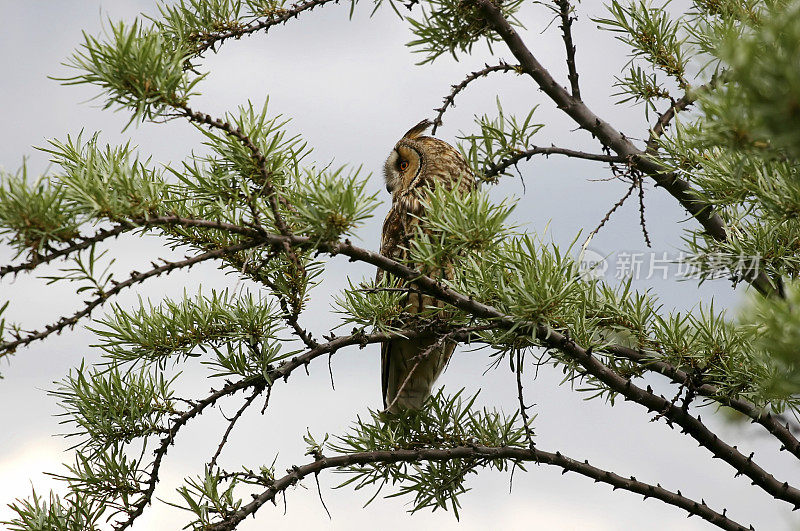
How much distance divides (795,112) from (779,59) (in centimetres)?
5

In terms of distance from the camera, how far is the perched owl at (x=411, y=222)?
2203 millimetres

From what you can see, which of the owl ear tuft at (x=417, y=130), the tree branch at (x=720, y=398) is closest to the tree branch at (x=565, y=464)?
the tree branch at (x=720, y=398)

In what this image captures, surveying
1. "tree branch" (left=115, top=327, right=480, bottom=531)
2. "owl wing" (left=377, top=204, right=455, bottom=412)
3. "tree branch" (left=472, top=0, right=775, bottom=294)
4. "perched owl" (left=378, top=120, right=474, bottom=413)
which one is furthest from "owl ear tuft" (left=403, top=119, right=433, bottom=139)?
"tree branch" (left=115, top=327, right=480, bottom=531)

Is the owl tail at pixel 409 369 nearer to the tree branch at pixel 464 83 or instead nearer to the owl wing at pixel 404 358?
the owl wing at pixel 404 358

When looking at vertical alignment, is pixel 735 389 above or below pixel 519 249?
below

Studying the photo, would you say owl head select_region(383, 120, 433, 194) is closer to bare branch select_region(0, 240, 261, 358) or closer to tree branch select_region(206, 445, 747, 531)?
tree branch select_region(206, 445, 747, 531)

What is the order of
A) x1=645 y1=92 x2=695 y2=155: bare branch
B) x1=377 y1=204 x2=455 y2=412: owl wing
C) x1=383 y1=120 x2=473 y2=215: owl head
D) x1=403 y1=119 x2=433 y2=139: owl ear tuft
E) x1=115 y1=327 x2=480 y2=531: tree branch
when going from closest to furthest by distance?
x1=115 y1=327 x2=480 y2=531: tree branch → x1=645 y1=92 x2=695 y2=155: bare branch → x1=377 y1=204 x2=455 y2=412: owl wing → x1=383 y1=120 x2=473 y2=215: owl head → x1=403 y1=119 x2=433 y2=139: owl ear tuft

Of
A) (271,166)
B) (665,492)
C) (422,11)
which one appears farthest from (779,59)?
(665,492)

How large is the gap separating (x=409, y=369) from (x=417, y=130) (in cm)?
88

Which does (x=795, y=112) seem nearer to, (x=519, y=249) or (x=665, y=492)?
(x=519, y=249)

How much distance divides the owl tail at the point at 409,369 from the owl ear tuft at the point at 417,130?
789mm

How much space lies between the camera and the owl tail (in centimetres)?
221

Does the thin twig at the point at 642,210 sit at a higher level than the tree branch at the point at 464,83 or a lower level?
lower

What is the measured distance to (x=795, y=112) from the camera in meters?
0.68
